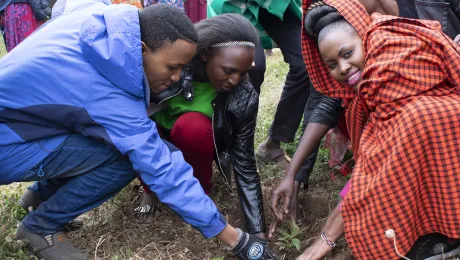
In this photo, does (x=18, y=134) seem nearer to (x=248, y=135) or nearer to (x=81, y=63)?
(x=81, y=63)

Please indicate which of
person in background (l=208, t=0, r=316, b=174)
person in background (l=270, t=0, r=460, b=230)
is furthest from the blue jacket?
person in background (l=208, t=0, r=316, b=174)

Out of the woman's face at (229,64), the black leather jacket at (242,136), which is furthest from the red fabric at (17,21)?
the woman's face at (229,64)

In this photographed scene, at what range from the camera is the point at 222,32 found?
2400 millimetres

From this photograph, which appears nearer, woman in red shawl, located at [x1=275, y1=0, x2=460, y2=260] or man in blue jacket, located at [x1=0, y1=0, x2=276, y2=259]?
woman in red shawl, located at [x1=275, y1=0, x2=460, y2=260]

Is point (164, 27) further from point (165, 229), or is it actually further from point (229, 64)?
point (165, 229)

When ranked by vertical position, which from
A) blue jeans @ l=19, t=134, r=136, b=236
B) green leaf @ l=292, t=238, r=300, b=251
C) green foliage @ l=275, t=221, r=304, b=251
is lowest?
green foliage @ l=275, t=221, r=304, b=251

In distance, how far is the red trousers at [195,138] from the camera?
2.53m

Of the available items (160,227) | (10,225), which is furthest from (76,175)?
(160,227)

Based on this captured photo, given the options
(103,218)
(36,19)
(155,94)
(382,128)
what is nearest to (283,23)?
(155,94)

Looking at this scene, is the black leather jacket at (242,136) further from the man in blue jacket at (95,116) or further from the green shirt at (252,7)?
the green shirt at (252,7)

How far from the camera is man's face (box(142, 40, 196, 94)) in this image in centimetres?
210

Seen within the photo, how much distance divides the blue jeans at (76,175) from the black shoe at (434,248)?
4.19 ft

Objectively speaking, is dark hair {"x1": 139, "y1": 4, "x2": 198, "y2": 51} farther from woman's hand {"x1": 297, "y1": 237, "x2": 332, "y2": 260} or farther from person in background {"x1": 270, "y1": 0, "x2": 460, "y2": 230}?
woman's hand {"x1": 297, "y1": 237, "x2": 332, "y2": 260}

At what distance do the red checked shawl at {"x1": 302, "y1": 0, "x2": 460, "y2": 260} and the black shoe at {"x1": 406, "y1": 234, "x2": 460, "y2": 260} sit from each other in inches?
3.9
